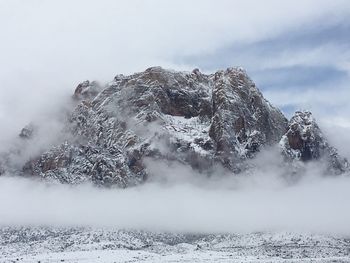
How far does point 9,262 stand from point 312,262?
8678 cm

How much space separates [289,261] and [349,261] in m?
16.8

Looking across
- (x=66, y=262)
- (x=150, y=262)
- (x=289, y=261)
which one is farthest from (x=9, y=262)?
(x=289, y=261)

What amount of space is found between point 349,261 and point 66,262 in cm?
8082

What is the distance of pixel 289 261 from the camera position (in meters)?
200

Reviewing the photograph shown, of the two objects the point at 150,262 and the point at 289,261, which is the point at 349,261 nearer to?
the point at 289,261

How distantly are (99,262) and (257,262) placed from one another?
45118mm

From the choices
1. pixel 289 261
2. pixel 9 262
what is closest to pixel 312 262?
pixel 289 261

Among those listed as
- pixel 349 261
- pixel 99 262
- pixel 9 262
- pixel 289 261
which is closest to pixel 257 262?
pixel 289 261

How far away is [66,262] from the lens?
200m

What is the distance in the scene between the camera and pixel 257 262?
643 feet

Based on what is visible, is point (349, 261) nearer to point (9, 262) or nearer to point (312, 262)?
point (312, 262)

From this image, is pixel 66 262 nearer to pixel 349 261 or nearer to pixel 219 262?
Answer: pixel 219 262

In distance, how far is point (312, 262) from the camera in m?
196

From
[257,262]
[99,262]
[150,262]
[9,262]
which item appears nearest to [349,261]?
[257,262]
